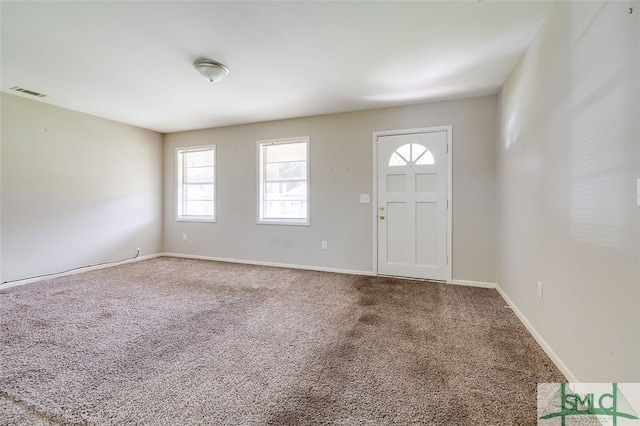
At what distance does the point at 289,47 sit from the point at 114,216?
4.28m

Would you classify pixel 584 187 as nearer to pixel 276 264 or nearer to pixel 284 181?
pixel 284 181

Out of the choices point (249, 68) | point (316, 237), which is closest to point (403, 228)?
point (316, 237)

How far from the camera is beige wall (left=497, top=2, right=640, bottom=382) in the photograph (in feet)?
3.86

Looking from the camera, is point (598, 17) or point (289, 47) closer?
point (598, 17)

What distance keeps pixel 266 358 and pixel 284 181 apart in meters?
3.11

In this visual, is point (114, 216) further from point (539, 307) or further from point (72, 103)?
point (539, 307)

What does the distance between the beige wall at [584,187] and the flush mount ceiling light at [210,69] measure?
2763 mm

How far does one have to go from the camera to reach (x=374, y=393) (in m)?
1.49

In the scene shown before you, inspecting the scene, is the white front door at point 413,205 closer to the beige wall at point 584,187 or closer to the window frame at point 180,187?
the beige wall at point 584,187

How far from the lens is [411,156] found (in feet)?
12.1

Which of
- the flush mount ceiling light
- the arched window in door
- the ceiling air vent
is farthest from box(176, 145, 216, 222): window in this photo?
the arched window in door

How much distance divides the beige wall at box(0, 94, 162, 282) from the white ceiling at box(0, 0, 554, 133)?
564mm

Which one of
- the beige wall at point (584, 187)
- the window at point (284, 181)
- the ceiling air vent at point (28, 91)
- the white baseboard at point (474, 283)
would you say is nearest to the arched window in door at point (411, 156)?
the beige wall at point (584, 187)

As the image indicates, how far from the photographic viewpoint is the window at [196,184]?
198 inches
